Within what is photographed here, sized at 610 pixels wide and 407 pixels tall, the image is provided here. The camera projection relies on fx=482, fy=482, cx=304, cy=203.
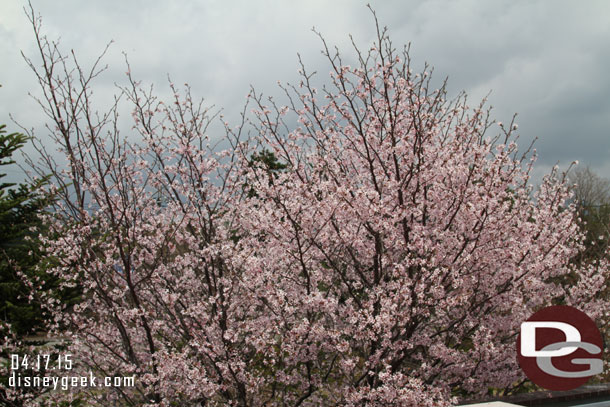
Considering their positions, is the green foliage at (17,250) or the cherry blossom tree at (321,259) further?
the green foliage at (17,250)

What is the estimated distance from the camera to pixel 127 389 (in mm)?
6430

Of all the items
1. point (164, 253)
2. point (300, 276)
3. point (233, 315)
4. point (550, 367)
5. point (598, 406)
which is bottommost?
point (598, 406)

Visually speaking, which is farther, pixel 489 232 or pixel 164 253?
pixel 164 253

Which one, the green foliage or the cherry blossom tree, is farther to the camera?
the green foliage

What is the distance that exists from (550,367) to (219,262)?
5239 millimetres

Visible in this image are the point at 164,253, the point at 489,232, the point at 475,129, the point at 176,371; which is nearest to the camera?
the point at 176,371

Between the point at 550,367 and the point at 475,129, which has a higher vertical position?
the point at 475,129

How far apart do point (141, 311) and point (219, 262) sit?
1.12m

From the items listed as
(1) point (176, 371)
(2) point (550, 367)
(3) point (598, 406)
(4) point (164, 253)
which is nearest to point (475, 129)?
(2) point (550, 367)

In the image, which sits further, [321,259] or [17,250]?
[17,250]

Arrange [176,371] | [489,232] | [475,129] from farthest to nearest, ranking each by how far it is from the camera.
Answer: [475,129]
[489,232]
[176,371]

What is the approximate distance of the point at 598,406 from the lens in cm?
686

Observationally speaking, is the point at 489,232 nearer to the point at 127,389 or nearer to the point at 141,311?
the point at 141,311

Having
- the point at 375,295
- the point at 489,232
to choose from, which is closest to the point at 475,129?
the point at 489,232
